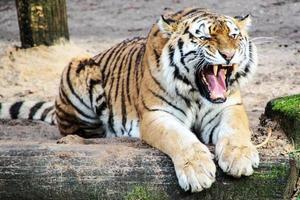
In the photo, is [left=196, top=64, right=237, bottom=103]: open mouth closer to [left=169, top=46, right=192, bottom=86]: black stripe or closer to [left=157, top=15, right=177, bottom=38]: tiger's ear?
[left=169, top=46, right=192, bottom=86]: black stripe

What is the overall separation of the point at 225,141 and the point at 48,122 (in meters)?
2.69

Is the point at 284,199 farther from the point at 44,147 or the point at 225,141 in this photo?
the point at 44,147

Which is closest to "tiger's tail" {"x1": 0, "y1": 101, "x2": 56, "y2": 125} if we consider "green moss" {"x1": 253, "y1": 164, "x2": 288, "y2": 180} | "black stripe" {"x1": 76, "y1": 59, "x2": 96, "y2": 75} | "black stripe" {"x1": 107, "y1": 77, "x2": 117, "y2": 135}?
"black stripe" {"x1": 76, "y1": 59, "x2": 96, "y2": 75}

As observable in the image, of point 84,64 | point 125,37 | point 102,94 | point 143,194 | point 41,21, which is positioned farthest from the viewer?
point 125,37

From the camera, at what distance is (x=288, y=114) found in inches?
155

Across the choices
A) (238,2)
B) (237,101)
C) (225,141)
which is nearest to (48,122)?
(237,101)

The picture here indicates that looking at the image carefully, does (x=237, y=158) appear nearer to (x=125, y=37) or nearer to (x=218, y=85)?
(x=218, y=85)

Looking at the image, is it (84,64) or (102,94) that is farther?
(84,64)

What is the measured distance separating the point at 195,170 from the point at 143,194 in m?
0.29

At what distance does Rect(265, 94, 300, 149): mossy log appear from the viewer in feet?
12.6

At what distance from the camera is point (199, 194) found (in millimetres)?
3562

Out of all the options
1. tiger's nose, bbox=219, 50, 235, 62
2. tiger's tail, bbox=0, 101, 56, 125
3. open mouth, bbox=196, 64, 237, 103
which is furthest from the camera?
tiger's tail, bbox=0, 101, 56, 125

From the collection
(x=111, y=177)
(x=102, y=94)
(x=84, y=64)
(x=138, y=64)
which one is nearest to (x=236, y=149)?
(x=111, y=177)

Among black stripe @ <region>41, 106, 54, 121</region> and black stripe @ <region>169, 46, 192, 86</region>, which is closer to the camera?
black stripe @ <region>169, 46, 192, 86</region>
